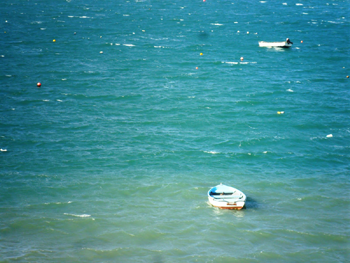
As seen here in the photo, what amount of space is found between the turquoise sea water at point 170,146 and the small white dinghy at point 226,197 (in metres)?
1.01

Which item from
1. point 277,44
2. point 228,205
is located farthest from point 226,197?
point 277,44

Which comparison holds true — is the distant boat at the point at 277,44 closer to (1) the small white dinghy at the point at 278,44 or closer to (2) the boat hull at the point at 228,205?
(1) the small white dinghy at the point at 278,44

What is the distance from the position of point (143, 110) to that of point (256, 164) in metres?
24.7

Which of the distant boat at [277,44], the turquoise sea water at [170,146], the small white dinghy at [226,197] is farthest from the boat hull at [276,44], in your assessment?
the small white dinghy at [226,197]

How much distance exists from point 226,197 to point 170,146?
1708cm

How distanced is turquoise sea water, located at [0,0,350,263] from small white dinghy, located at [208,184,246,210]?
1.01m

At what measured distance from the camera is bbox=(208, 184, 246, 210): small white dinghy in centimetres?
4719

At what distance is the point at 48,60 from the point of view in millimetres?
97938

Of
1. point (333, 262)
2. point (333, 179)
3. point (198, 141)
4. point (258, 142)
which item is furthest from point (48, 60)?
point (333, 262)

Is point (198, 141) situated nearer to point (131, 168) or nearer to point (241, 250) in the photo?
point (131, 168)

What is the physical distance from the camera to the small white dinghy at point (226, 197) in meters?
47.2

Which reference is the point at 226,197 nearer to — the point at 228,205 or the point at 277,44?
the point at 228,205

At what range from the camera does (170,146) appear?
205 feet

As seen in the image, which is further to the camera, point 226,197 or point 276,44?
point 276,44
